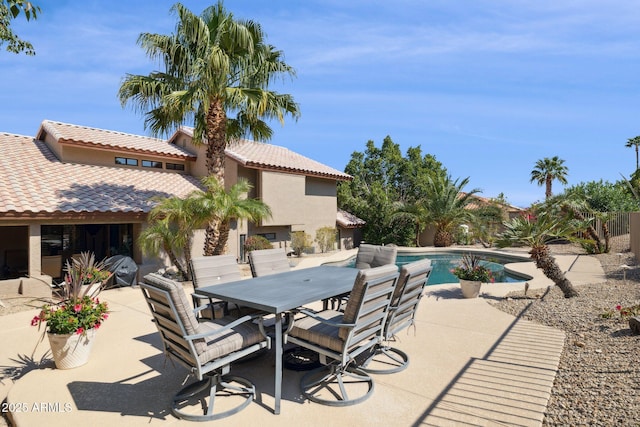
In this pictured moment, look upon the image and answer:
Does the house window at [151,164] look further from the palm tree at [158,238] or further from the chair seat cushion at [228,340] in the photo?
the chair seat cushion at [228,340]

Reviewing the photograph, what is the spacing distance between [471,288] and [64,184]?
14750 mm

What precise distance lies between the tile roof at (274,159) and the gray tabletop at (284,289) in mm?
11787

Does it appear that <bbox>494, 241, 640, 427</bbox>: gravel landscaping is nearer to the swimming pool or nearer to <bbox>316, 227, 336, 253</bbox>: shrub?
the swimming pool

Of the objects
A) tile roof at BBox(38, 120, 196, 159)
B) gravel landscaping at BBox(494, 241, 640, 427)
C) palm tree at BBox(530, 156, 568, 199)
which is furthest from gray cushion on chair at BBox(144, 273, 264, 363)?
palm tree at BBox(530, 156, 568, 199)

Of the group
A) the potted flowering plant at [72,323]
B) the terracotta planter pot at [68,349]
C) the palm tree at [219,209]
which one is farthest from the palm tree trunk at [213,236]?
the terracotta planter pot at [68,349]

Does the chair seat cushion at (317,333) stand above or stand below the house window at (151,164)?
below

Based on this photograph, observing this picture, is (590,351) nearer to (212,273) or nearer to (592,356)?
(592,356)

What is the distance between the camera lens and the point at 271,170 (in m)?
19.7

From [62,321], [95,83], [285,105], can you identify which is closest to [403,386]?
[62,321]

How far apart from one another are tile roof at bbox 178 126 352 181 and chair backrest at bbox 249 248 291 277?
1027 centimetres

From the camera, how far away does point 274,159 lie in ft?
70.3

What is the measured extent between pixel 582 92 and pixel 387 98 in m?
7.39

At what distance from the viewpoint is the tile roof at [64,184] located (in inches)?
456

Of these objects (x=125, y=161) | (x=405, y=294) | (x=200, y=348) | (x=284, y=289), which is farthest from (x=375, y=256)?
(x=125, y=161)
